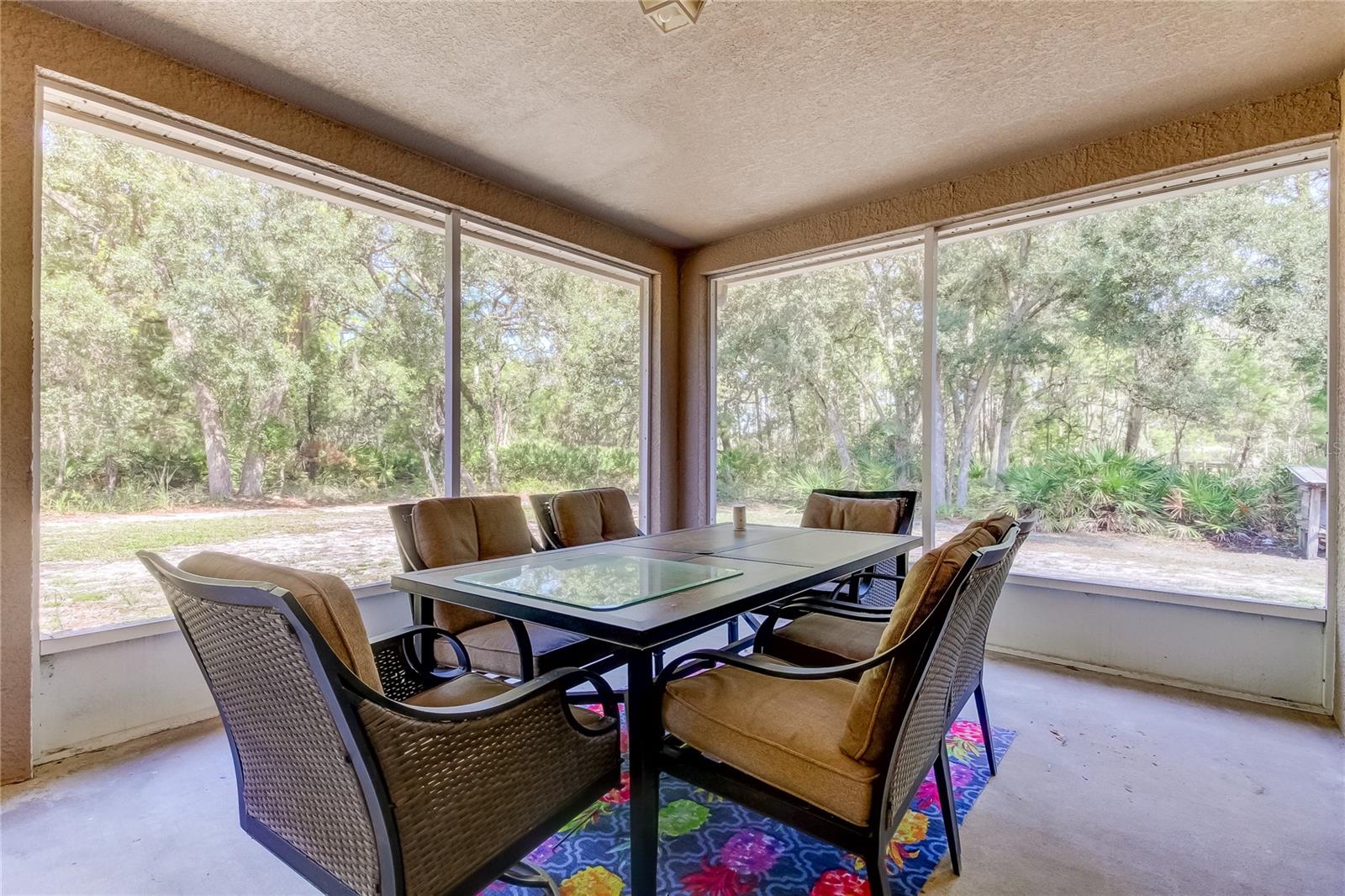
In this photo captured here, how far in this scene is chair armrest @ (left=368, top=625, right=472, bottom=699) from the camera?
1775 millimetres

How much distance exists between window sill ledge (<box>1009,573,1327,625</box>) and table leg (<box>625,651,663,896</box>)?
284 centimetres

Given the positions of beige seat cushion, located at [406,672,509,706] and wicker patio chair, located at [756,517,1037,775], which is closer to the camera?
beige seat cushion, located at [406,672,509,706]

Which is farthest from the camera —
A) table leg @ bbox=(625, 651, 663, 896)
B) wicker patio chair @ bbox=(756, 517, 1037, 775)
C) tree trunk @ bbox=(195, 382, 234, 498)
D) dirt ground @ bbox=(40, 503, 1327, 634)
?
tree trunk @ bbox=(195, 382, 234, 498)

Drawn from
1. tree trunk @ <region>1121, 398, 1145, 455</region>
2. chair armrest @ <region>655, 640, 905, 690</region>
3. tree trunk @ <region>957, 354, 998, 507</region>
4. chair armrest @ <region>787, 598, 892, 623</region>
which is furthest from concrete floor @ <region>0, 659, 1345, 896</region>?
tree trunk @ <region>957, 354, 998, 507</region>

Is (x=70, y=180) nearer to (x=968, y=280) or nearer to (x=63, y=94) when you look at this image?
(x=63, y=94)

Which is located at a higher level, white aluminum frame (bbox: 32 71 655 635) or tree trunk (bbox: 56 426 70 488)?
white aluminum frame (bbox: 32 71 655 635)

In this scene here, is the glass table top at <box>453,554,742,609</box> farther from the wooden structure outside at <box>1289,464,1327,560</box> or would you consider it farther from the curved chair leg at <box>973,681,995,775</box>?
the wooden structure outside at <box>1289,464,1327,560</box>

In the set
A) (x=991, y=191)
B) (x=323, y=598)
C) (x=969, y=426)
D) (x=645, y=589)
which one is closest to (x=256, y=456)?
(x=645, y=589)

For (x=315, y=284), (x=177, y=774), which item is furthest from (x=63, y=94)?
(x=177, y=774)

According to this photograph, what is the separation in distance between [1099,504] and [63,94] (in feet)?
17.3

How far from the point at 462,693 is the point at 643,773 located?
573mm

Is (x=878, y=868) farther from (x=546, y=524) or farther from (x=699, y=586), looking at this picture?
(x=546, y=524)

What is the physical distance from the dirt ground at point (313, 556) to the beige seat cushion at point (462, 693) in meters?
1.51

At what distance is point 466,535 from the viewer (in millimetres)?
2521
